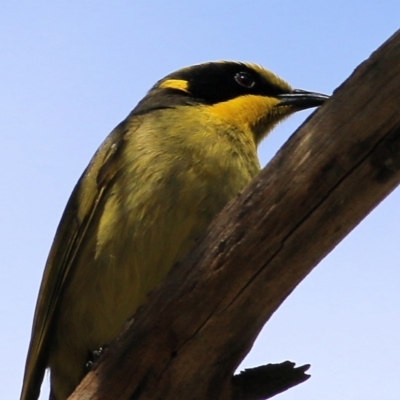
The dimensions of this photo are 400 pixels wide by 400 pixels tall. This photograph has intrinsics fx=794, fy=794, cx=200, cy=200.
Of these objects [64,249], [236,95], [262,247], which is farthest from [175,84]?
[262,247]

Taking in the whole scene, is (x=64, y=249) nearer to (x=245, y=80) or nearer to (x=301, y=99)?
(x=245, y=80)

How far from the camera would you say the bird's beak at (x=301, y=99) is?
540 centimetres

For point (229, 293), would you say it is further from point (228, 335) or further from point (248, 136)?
point (248, 136)

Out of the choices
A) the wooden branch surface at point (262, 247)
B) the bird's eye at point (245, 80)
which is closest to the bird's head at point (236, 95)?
the bird's eye at point (245, 80)

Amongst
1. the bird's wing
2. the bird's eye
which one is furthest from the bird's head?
the bird's wing

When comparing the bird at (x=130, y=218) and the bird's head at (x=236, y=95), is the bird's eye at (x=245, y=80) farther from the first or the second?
the bird at (x=130, y=218)

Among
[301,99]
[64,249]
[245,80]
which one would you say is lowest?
[64,249]

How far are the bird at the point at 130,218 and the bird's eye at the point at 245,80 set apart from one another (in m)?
0.28

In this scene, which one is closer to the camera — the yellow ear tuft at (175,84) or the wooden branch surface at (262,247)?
the wooden branch surface at (262,247)

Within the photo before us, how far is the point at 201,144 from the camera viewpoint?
472 centimetres

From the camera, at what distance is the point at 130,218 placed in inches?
174

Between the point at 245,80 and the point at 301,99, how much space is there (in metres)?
0.44

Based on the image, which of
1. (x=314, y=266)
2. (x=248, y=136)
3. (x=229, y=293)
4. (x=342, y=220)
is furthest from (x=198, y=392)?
(x=248, y=136)

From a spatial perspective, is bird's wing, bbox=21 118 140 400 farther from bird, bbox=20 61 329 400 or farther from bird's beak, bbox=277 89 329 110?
bird's beak, bbox=277 89 329 110
